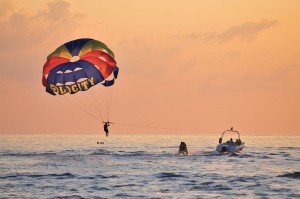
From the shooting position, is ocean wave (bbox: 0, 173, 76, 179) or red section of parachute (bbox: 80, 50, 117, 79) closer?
ocean wave (bbox: 0, 173, 76, 179)

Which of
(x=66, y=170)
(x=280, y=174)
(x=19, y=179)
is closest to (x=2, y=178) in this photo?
(x=19, y=179)

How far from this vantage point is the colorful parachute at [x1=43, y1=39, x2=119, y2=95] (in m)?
50.1

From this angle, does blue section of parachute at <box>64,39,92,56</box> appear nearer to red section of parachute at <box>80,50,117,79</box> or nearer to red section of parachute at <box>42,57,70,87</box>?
red section of parachute at <box>80,50,117,79</box>

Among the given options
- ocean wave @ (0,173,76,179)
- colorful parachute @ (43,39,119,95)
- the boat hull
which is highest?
colorful parachute @ (43,39,119,95)

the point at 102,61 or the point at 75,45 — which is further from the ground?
the point at 75,45

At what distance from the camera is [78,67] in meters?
50.8

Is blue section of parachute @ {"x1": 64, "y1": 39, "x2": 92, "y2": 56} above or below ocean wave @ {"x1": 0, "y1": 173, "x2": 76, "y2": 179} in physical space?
above

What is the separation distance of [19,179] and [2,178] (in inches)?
62.9

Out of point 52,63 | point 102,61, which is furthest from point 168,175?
point 52,63

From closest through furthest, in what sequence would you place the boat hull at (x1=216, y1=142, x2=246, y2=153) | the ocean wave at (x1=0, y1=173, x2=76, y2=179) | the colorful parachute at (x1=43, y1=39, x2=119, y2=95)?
the ocean wave at (x1=0, y1=173, x2=76, y2=179)
the colorful parachute at (x1=43, y1=39, x2=119, y2=95)
the boat hull at (x1=216, y1=142, x2=246, y2=153)

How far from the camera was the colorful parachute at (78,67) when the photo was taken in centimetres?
5006

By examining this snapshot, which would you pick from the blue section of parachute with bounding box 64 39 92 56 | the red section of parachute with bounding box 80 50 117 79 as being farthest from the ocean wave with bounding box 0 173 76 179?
the blue section of parachute with bounding box 64 39 92 56

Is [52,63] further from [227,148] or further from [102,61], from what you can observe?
[227,148]

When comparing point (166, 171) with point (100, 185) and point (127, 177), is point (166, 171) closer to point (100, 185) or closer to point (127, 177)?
point (127, 177)
